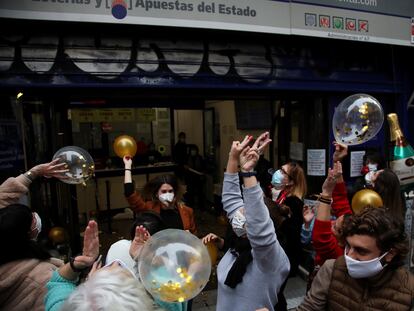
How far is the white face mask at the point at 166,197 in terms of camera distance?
3424mm

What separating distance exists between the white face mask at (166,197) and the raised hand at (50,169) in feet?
Answer: 3.11

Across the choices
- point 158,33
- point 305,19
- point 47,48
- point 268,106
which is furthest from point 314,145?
point 47,48

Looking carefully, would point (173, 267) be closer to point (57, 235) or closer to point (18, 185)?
point (18, 185)

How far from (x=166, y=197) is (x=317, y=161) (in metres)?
2.93

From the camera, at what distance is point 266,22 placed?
4324 mm

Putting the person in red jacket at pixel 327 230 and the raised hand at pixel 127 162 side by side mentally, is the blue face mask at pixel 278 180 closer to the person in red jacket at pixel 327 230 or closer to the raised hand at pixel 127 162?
the person in red jacket at pixel 327 230

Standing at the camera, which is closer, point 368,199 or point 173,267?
point 173,267

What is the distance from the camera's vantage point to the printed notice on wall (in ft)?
17.4

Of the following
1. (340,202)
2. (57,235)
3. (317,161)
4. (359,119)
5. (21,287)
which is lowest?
(57,235)

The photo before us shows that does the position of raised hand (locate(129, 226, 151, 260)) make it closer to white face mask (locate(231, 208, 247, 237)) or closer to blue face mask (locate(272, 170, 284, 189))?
white face mask (locate(231, 208, 247, 237))

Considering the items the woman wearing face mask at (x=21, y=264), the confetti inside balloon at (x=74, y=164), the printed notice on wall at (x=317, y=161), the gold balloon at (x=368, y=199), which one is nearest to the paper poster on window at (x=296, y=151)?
the printed notice on wall at (x=317, y=161)

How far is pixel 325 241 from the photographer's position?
82.5 inches

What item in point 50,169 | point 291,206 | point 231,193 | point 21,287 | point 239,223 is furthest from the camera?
point 291,206

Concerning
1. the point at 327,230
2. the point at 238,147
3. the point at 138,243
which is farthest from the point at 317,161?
the point at 138,243
